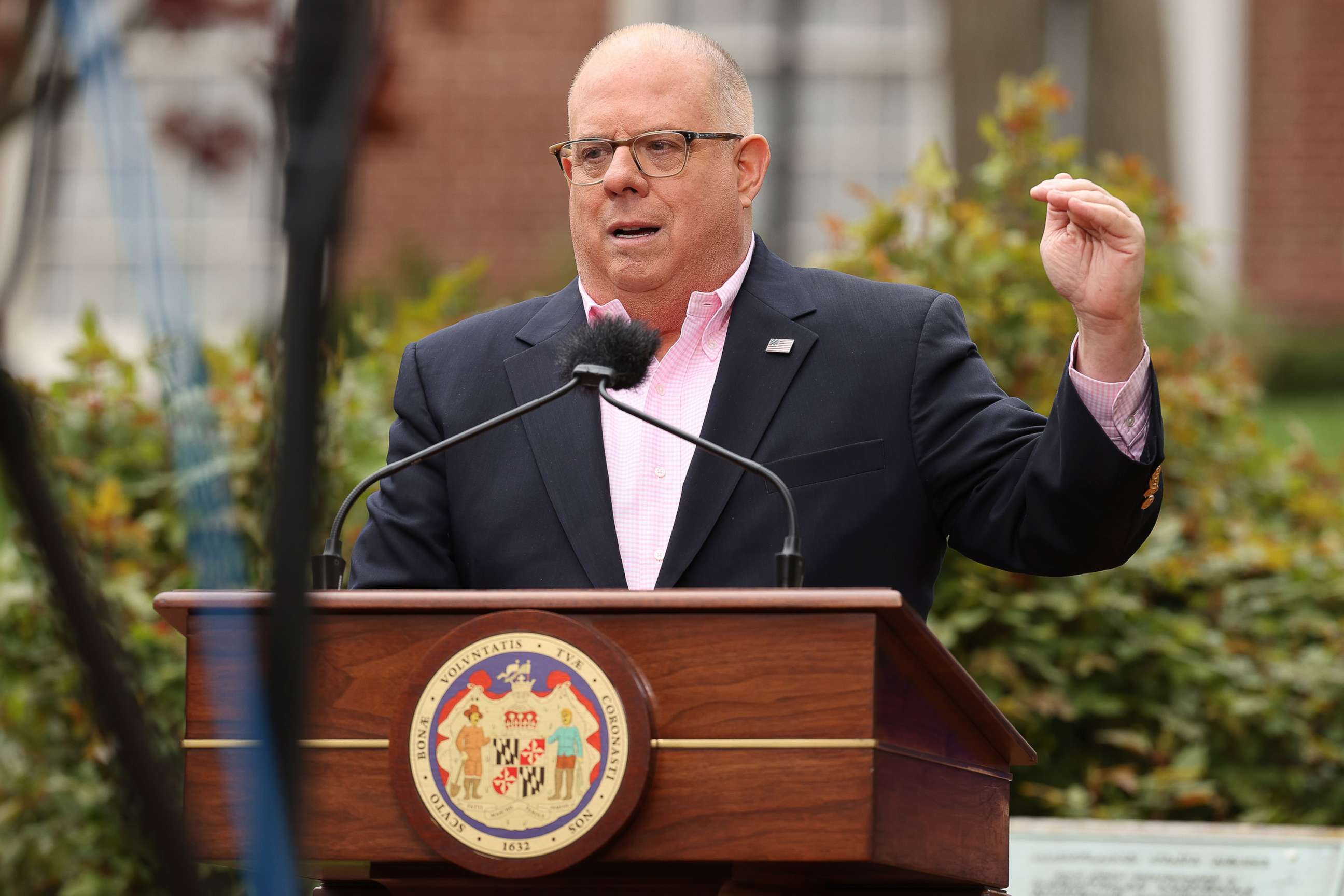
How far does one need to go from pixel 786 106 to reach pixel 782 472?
33.2 feet

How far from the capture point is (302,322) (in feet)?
2.68

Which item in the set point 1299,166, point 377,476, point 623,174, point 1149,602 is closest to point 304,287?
point 377,476

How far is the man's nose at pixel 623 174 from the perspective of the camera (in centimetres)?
265

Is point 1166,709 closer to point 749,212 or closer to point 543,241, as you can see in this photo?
point 749,212

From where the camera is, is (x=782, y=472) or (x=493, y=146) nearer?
(x=782, y=472)

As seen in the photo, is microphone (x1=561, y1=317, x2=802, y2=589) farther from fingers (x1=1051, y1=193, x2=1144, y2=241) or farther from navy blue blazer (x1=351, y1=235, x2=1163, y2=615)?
fingers (x1=1051, y1=193, x2=1144, y2=241)

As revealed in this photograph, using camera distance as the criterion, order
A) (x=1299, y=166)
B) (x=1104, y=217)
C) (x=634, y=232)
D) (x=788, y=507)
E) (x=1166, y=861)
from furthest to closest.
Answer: (x=1299, y=166)
(x=1166, y=861)
(x=634, y=232)
(x=1104, y=217)
(x=788, y=507)

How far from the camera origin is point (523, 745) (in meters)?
1.76

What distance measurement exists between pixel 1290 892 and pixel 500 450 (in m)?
1.86

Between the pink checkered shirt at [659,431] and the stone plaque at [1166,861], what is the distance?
136 centimetres

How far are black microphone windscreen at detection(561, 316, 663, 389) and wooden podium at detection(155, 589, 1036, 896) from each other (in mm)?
348

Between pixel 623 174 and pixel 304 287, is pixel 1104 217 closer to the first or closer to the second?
pixel 623 174

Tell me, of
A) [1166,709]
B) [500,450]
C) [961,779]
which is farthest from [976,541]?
[1166,709]

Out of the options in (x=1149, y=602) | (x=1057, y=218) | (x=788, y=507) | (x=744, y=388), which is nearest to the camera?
(x=788, y=507)
